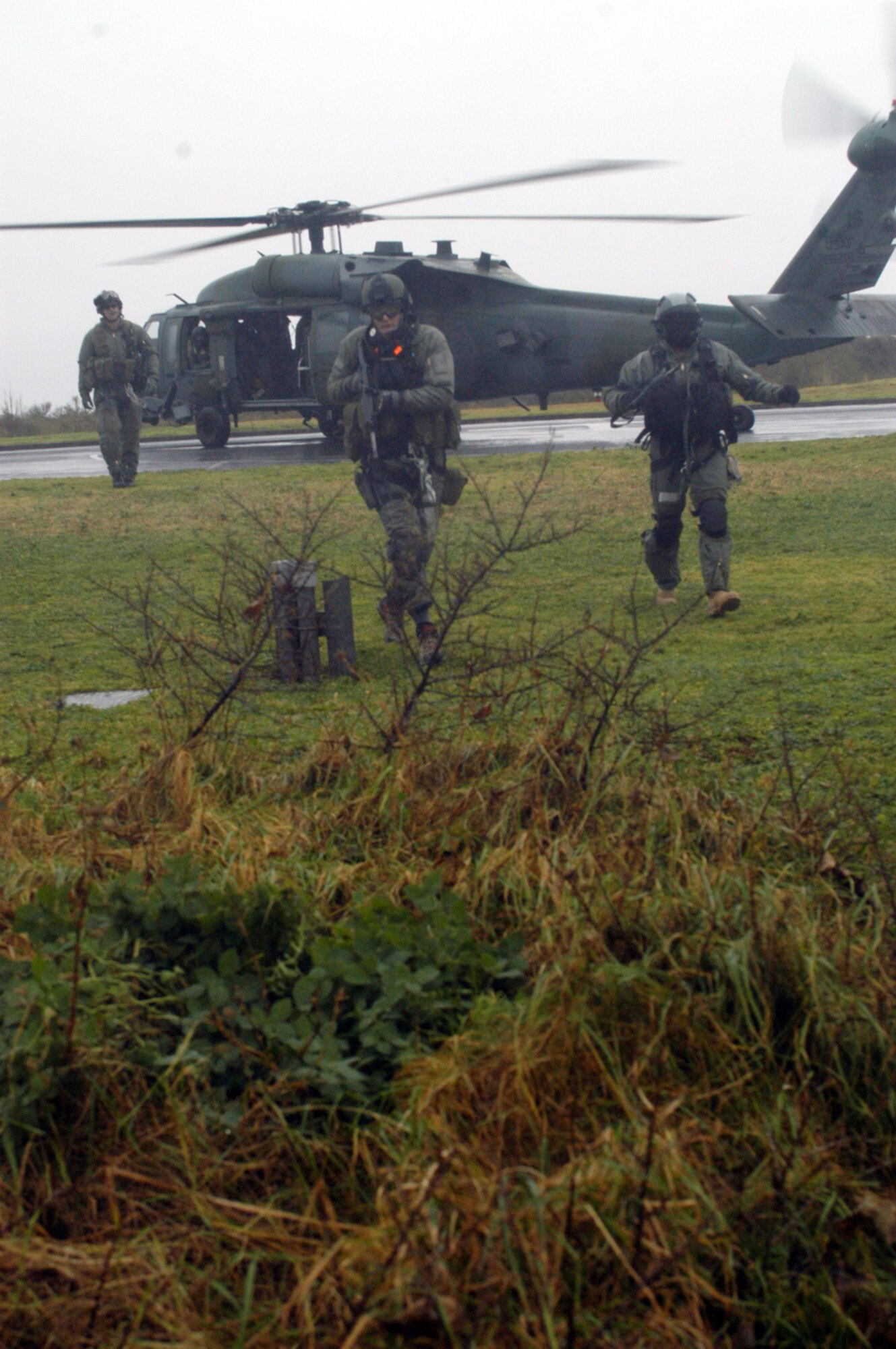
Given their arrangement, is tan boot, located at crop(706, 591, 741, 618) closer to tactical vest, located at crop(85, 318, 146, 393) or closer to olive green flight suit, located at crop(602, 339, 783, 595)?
olive green flight suit, located at crop(602, 339, 783, 595)

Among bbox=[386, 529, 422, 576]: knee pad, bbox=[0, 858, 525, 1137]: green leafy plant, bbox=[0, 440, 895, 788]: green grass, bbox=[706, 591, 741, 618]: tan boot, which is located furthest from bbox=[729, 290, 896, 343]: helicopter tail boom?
bbox=[0, 858, 525, 1137]: green leafy plant

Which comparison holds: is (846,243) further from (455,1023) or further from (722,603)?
(455,1023)

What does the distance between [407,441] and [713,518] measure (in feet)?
5.77

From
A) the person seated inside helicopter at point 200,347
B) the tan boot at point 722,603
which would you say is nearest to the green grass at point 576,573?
the tan boot at point 722,603

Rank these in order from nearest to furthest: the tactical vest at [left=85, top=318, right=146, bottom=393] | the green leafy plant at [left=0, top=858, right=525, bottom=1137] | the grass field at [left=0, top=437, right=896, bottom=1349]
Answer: the grass field at [left=0, top=437, right=896, bottom=1349]
the green leafy plant at [left=0, top=858, right=525, bottom=1137]
the tactical vest at [left=85, top=318, right=146, bottom=393]

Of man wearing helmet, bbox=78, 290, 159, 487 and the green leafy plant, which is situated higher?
man wearing helmet, bbox=78, 290, 159, 487

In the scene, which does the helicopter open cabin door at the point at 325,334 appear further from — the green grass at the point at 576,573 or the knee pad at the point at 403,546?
the knee pad at the point at 403,546

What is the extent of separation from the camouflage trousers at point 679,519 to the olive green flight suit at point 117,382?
845cm

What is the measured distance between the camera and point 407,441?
6.99 metres

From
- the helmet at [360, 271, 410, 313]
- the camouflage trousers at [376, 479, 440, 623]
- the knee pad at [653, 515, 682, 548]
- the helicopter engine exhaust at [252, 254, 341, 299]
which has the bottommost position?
the knee pad at [653, 515, 682, 548]

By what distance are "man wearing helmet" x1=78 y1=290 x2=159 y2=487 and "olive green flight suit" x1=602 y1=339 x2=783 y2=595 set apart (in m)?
8.26

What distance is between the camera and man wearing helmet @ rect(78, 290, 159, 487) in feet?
47.5

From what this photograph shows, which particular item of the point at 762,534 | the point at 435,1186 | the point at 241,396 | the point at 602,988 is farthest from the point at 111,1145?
the point at 241,396

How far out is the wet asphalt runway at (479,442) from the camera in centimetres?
1611
